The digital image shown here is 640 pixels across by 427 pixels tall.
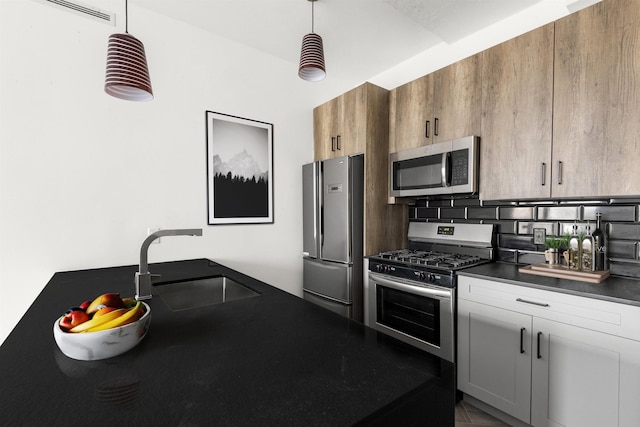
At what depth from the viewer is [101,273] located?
194 cm

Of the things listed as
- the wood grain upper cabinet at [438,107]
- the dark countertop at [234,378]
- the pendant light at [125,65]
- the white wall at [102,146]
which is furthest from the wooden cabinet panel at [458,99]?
the pendant light at [125,65]

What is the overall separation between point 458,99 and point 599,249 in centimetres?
133

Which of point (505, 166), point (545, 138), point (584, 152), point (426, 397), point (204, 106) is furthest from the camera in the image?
point (204, 106)

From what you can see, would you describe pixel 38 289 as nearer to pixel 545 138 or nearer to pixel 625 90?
pixel 545 138

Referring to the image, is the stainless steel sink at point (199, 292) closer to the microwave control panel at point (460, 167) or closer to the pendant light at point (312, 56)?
the pendant light at point (312, 56)

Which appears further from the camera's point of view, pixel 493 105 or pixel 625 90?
pixel 493 105

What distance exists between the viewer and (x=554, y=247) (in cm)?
200

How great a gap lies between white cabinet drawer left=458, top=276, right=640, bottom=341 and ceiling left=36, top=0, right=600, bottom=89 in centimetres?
179

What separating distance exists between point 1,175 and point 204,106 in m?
1.35

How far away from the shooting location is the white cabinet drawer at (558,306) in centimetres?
140

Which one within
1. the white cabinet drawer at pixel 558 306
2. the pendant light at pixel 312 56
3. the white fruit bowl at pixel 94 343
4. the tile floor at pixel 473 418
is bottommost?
the tile floor at pixel 473 418

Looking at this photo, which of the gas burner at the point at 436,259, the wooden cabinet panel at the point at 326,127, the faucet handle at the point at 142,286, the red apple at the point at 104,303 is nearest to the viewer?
the red apple at the point at 104,303

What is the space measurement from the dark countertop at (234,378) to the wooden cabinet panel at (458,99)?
1868 millimetres

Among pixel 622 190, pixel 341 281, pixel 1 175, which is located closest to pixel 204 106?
pixel 1 175
